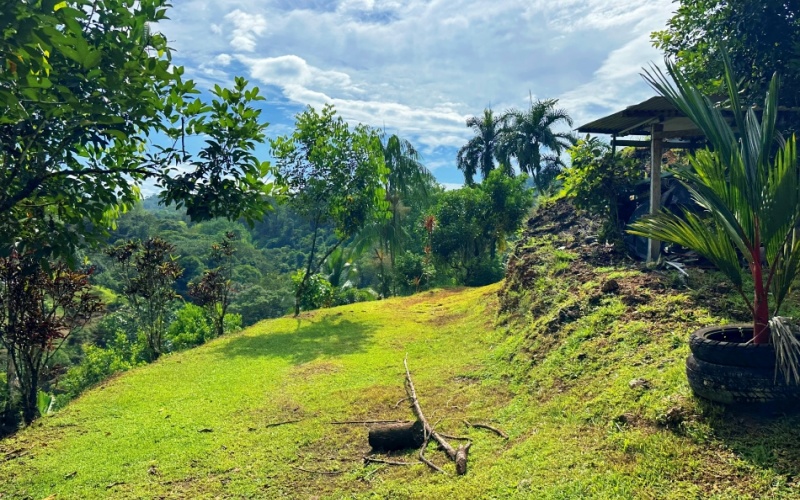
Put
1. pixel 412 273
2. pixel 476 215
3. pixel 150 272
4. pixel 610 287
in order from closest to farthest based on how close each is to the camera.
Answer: pixel 610 287
pixel 150 272
pixel 476 215
pixel 412 273

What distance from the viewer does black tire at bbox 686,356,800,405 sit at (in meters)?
3.02

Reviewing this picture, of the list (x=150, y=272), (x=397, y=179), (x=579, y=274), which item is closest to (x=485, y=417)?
(x=579, y=274)

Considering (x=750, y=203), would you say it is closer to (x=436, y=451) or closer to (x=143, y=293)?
(x=436, y=451)

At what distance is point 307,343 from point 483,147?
22.5 metres

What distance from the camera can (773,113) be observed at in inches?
119

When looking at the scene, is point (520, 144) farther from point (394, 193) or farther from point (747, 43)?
point (747, 43)

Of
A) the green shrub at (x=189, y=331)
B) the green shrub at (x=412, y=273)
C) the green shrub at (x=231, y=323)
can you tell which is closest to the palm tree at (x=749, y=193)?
the green shrub at (x=189, y=331)

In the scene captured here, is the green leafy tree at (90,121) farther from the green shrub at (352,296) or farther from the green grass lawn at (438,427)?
the green shrub at (352,296)

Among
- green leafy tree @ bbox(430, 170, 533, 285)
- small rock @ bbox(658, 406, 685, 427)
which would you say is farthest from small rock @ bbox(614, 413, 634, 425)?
green leafy tree @ bbox(430, 170, 533, 285)

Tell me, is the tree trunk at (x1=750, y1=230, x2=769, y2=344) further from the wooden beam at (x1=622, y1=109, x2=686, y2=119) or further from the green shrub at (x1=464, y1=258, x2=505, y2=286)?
the green shrub at (x1=464, y1=258, x2=505, y2=286)

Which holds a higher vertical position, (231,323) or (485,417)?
(485,417)

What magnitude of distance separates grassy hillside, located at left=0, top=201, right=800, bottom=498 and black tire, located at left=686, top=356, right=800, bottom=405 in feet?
0.44

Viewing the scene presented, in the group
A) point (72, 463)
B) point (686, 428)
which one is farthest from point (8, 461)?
point (686, 428)

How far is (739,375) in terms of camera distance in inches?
120
